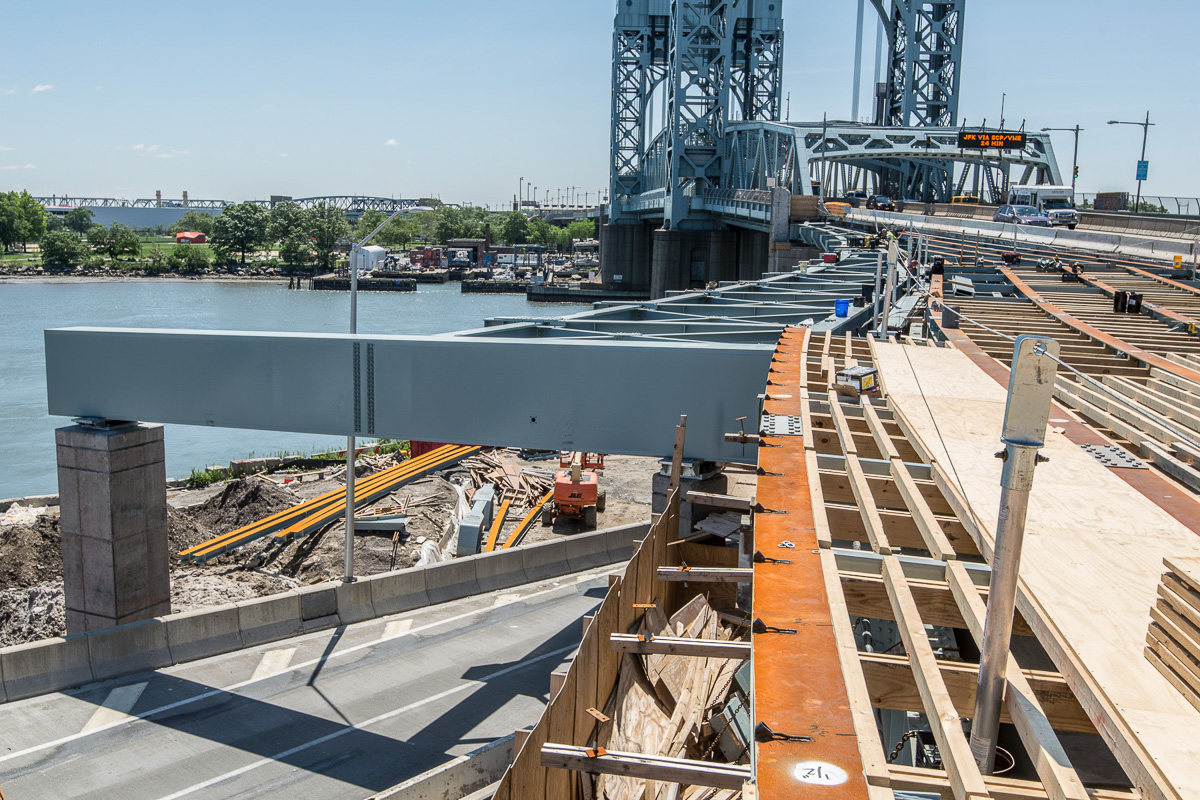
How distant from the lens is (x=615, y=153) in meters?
119

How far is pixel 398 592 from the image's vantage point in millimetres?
20469

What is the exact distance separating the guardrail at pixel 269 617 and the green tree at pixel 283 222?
167m

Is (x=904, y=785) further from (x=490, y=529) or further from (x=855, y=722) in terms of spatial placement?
(x=490, y=529)

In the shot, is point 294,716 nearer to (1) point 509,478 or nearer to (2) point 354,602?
(2) point 354,602

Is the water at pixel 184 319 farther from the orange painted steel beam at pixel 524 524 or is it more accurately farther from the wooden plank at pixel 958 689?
the wooden plank at pixel 958 689

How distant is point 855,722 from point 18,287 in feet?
526

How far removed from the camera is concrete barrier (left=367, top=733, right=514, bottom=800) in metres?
10.6

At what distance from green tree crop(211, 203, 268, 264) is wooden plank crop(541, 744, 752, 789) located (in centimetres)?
18569

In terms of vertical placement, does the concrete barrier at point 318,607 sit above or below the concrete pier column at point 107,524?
below

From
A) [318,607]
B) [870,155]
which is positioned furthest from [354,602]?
[870,155]

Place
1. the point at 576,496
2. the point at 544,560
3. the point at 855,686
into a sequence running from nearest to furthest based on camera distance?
1. the point at 855,686
2. the point at 544,560
3. the point at 576,496

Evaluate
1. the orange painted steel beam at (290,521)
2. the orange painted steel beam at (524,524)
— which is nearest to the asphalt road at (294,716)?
the orange painted steel beam at (524,524)

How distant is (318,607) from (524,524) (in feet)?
34.0

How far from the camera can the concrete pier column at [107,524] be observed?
688 inches
